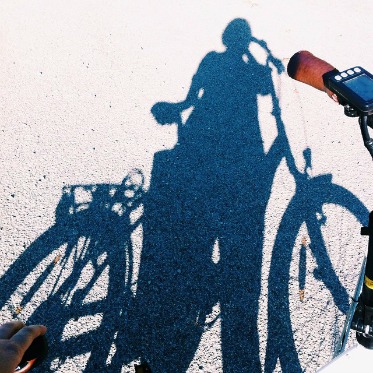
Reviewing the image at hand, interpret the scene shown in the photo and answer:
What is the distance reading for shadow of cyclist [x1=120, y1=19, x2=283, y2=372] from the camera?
312 centimetres

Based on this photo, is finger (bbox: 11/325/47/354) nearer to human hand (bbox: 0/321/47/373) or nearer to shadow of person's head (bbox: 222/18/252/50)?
human hand (bbox: 0/321/47/373)

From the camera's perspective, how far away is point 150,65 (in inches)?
217

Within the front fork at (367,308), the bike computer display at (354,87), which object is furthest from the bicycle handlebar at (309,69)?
the front fork at (367,308)

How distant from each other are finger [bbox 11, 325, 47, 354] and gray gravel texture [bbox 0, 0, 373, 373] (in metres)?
1.25

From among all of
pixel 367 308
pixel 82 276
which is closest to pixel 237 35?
pixel 82 276

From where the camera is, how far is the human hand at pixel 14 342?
156 centimetres

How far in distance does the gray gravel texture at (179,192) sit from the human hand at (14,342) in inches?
49.3

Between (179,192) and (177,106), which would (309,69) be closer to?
(179,192)

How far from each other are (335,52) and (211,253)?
372 cm

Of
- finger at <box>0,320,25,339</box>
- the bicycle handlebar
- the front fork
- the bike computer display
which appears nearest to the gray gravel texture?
finger at <box>0,320,25,339</box>

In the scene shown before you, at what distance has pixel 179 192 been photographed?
4.00m

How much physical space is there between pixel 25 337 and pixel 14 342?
0.30ft

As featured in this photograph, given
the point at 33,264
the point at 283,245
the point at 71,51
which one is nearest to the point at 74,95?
the point at 71,51

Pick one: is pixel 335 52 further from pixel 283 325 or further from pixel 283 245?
pixel 283 325
